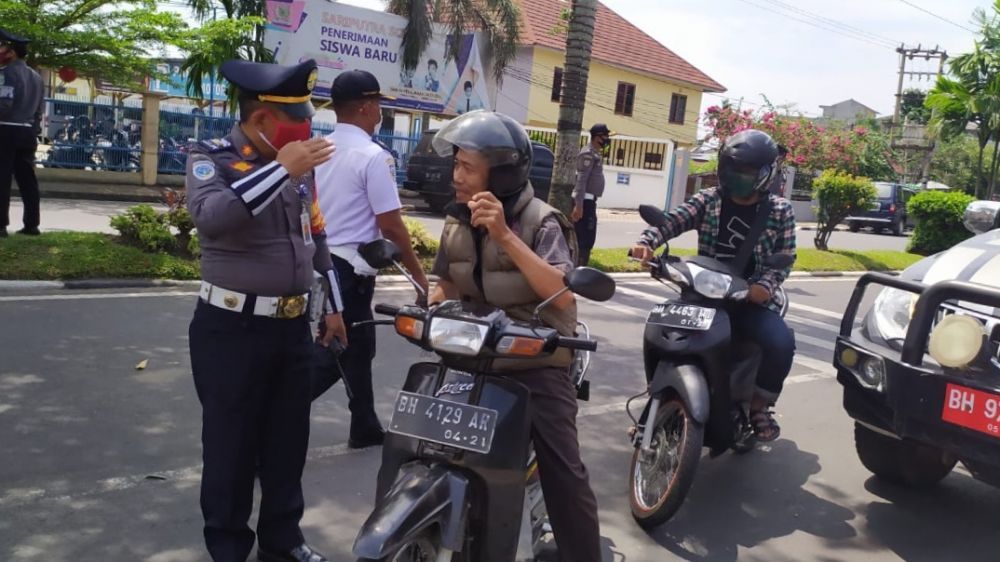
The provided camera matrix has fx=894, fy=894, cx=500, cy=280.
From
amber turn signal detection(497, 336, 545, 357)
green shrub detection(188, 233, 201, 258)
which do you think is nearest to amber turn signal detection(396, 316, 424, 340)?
amber turn signal detection(497, 336, 545, 357)

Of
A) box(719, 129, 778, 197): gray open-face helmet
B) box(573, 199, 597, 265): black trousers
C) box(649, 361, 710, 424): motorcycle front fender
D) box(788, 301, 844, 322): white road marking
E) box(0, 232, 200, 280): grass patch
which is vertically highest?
box(719, 129, 778, 197): gray open-face helmet

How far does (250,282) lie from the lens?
305 centimetres

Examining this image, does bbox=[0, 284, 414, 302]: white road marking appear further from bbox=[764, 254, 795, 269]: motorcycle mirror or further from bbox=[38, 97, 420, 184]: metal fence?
bbox=[38, 97, 420, 184]: metal fence

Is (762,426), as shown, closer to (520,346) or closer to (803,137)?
(520,346)

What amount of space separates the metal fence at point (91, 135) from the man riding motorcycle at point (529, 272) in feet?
48.5

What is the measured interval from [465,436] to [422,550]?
382 millimetres

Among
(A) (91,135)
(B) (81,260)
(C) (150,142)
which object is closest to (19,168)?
(B) (81,260)

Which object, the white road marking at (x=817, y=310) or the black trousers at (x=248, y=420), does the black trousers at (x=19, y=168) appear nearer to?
the black trousers at (x=248, y=420)

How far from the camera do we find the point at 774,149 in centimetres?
446

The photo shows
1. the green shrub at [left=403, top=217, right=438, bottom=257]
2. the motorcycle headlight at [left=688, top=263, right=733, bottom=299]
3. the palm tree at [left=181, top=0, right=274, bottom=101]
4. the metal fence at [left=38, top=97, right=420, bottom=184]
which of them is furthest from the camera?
the metal fence at [left=38, top=97, right=420, bottom=184]

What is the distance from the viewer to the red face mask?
305cm

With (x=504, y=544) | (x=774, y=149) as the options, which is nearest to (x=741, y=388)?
(x=774, y=149)

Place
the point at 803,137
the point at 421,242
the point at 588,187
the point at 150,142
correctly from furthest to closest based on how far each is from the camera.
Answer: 1. the point at 803,137
2. the point at 150,142
3. the point at 588,187
4. the point at 421,242

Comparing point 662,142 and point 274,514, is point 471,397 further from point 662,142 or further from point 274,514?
point 662,142
